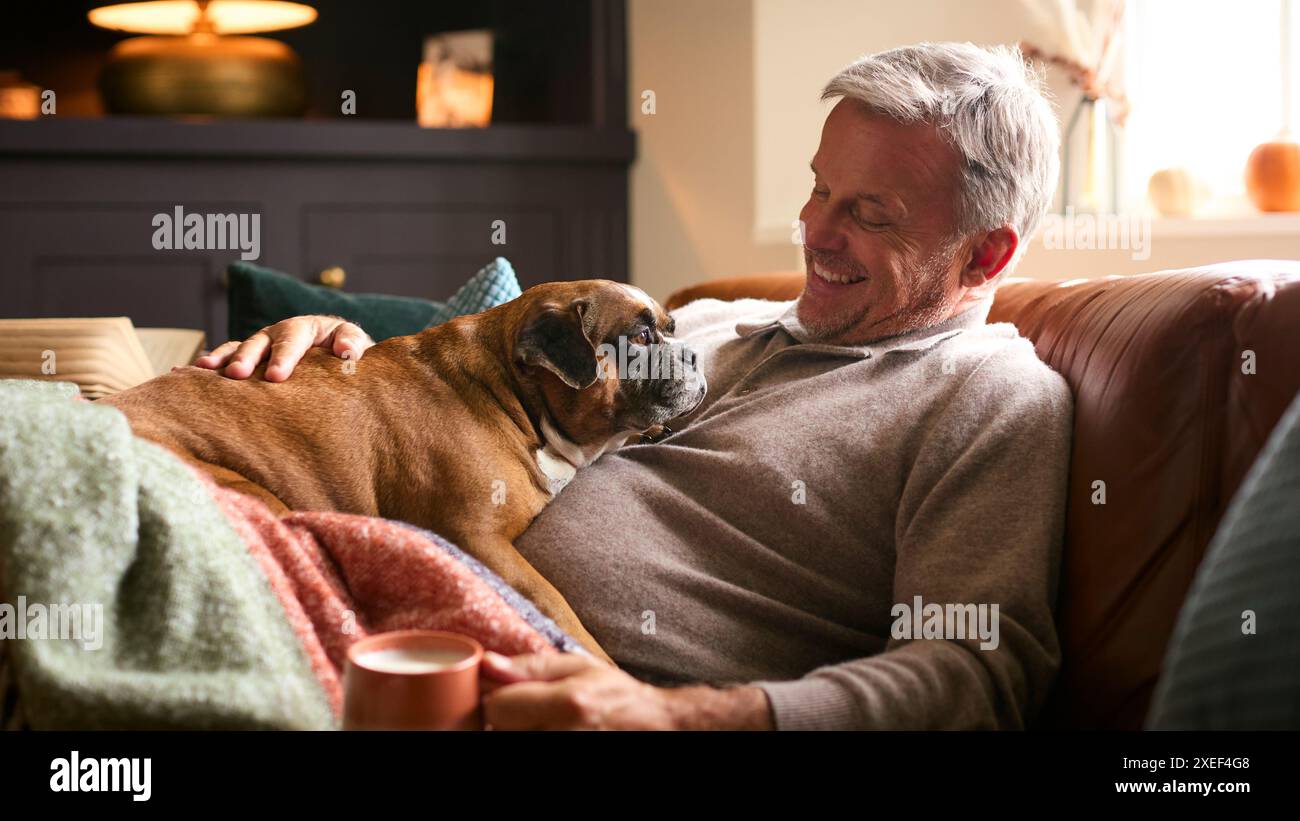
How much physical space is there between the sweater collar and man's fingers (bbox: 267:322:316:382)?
2.28 ft

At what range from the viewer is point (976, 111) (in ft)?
5.10

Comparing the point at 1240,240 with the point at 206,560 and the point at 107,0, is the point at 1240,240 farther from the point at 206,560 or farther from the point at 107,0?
the point at 107,0

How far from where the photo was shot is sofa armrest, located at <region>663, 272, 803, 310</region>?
2.35 metres

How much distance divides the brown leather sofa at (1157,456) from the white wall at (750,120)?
204 cm

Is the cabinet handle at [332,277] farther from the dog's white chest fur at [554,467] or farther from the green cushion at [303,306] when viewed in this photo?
the dog's white chest fur at [554,467]

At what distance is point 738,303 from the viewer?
2.13m

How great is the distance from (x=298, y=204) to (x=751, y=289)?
1.91 m

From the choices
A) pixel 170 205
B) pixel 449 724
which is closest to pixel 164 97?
pixel 170 205

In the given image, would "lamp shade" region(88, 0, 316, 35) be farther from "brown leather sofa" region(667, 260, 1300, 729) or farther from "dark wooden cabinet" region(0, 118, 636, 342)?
"brown leather sofa" region(667, 260, 1300, 729)

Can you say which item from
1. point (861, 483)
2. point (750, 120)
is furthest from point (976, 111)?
point (750, 120)

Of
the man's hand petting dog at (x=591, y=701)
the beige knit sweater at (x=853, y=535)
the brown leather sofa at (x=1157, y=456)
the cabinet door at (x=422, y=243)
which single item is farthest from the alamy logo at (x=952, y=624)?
the cabinet door at (x=422, y=243)

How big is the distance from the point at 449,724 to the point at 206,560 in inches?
10.2

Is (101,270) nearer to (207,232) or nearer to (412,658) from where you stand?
(207,232)

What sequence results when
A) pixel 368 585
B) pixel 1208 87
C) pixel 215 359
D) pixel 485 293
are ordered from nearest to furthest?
pixel 368 585
pixel 215 359
pixel 485 293
pixel 1208 87
